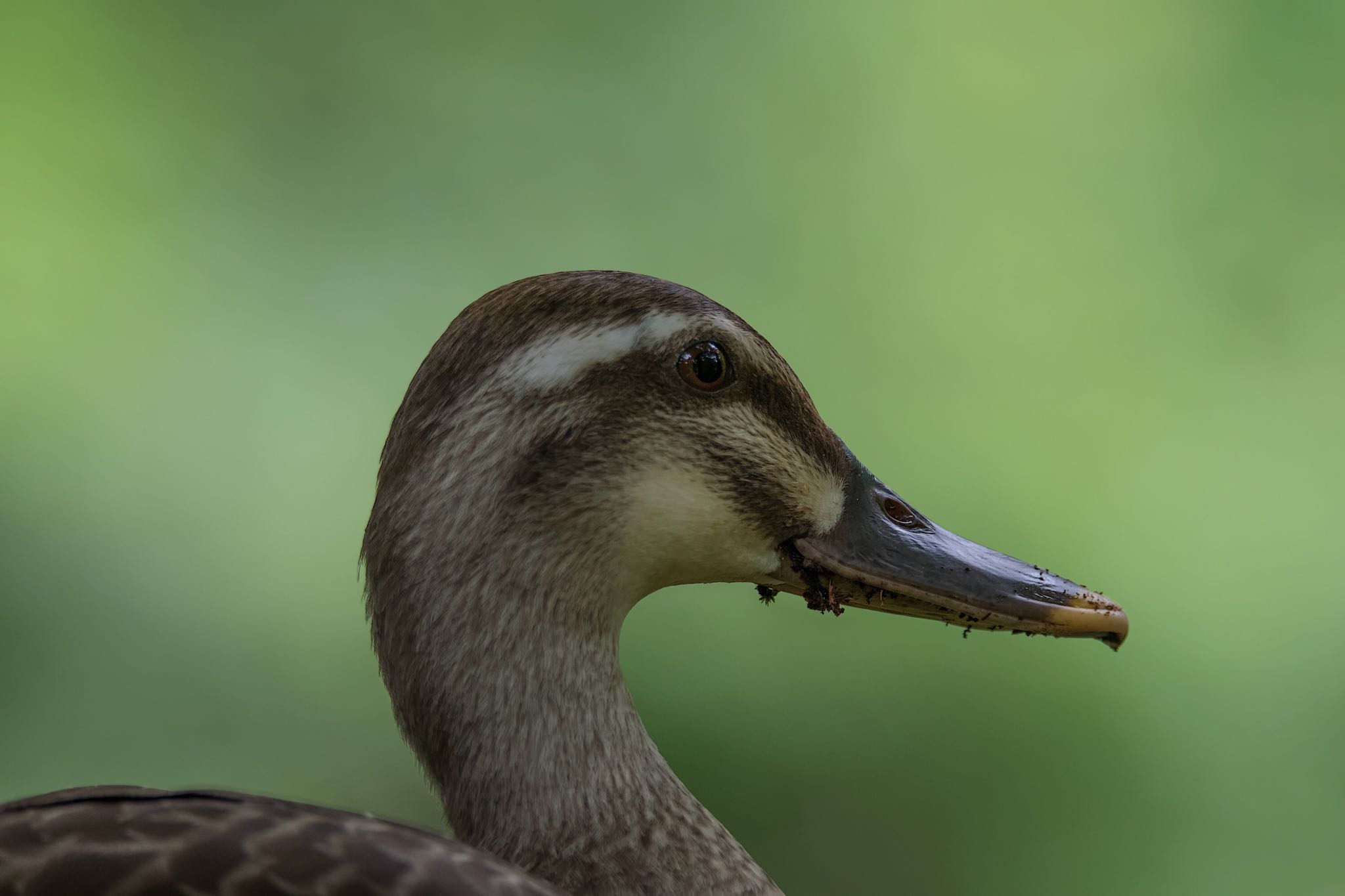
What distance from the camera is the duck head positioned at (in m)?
0.69

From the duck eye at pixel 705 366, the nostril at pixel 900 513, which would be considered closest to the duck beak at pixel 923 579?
the nostril at pixel 900 513

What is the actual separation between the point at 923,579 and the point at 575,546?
0.67ft

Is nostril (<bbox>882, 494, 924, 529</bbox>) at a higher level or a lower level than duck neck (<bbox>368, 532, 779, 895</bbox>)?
higher

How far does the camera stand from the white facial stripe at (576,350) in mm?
686

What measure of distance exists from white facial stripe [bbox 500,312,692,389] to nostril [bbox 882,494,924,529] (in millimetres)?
173

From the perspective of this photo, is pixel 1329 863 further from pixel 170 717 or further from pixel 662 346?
pixel 170 717

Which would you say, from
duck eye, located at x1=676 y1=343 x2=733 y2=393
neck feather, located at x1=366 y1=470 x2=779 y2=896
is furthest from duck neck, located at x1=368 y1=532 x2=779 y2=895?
duck eye, located at x1=676 y1=343 x2=733 y2=393

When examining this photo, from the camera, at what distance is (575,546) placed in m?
0.70

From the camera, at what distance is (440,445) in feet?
2.27

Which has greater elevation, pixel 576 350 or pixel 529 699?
pixel 576 350

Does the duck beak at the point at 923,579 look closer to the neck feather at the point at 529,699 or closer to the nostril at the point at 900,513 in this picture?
the nostril at the point at 900,513

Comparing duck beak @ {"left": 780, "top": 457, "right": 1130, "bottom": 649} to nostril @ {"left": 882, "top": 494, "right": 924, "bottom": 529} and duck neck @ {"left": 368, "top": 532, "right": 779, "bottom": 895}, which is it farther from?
duck neck @ {"left": 368, "top": 532, "right": 779, "bottom": 895}

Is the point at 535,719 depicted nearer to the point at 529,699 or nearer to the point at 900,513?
the point at 529,699

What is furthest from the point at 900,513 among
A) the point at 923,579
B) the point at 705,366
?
the point at 705,366
